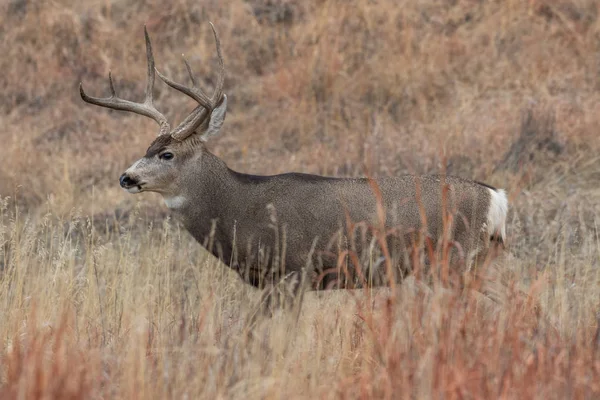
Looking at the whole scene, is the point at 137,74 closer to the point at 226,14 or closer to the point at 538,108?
the point at 226,14

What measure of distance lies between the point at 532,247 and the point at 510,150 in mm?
2109

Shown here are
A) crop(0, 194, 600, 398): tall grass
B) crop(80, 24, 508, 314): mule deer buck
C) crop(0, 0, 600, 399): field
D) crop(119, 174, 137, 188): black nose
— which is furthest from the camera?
crop(119, 174, 137, 188): black nose

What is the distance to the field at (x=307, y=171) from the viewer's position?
448 centimetres

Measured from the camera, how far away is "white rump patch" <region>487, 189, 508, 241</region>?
288 inches

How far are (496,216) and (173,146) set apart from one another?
2.28 m

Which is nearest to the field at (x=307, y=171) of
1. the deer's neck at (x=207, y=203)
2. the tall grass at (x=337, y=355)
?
the tall grass at (x=337, y=355)

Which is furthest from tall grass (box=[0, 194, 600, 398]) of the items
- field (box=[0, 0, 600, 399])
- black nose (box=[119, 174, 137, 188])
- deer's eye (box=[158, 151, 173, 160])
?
deer's eye (box=[158, 151, 173, 160])

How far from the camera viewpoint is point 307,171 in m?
11.6

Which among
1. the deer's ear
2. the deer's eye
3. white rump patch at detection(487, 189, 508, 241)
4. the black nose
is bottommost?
white rump patch at detection(487, 189, 508, 241)

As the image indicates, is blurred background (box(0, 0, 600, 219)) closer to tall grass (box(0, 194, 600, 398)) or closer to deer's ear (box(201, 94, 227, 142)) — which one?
deer's ear (box(201, 94, 227, 142))

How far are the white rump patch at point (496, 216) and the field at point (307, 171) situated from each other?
32cm

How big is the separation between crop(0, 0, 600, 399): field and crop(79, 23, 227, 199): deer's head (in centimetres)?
33

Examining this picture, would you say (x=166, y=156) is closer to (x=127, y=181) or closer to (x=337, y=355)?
(x=127, y=181)

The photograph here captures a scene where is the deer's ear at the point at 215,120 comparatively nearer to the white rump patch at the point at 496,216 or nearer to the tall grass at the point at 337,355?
the white rump patch at the point at 496,216
